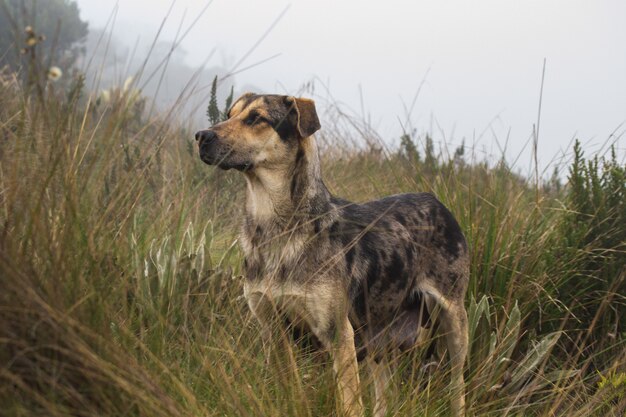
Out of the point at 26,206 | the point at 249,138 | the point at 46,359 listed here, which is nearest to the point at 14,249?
the point at 26,206

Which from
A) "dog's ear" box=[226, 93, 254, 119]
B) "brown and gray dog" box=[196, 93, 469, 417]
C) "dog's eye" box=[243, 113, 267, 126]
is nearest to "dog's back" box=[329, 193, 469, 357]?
"brown and gray dog" box=[196, 93, 469, 417]

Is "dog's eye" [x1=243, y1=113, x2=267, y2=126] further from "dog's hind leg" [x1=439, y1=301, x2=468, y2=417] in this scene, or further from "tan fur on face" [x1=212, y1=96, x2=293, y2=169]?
"dog's hind leg" [x1=439, y1=301, x2=468, y2=417]

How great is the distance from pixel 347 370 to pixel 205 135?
Result: 131 centimetres

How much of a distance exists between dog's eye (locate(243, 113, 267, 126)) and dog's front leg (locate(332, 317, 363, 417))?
110cm

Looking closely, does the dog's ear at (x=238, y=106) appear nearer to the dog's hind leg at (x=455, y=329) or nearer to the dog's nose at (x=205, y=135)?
the dog's nose at (x=205, y=135)

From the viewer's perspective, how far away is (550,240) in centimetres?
601

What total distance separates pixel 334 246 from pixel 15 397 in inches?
75.1

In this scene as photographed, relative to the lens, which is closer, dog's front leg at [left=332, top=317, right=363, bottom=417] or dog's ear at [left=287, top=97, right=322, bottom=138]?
dog's front leg at [left=332, top=317, right=363, bottom=417]

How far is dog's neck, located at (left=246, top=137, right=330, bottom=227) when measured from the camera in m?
4.21

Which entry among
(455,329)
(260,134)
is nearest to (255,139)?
(260,134)

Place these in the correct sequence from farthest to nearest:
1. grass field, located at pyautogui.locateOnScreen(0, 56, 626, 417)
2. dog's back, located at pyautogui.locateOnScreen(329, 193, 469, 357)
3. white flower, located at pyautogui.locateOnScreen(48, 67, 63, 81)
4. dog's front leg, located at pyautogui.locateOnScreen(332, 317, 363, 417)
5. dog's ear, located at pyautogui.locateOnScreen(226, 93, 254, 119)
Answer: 1. dog's ear, located at pyautogui.locateOnScreen(226, 93, 254, 119)
2. dog's back, located at pyautogui.locateOnScreen(329, 193, 469, 357)
3. dog's front leg, located at pyautogui.locateOnScreen(332, 317, 363, 417)
4. white flower, located at pyautogui.locateOnScreen(48, 67, 63, 81)
5. grass field, located at pyautogui.locateOnScreen(0, 56, 626, 417)

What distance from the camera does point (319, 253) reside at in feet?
13.6

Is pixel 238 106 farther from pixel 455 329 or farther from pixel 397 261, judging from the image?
pixel 455 329

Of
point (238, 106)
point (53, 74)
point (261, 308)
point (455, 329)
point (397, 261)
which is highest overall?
point (53, 74)
